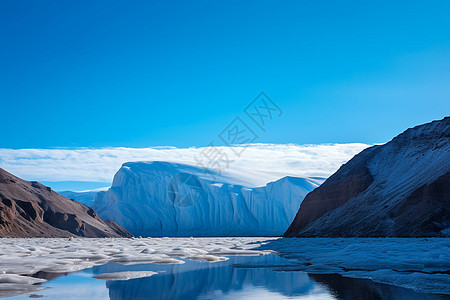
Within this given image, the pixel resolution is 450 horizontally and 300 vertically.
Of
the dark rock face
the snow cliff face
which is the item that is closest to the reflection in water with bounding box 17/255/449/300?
the dark rock face

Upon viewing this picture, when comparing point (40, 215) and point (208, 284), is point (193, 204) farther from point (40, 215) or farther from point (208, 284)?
point (208, 284)

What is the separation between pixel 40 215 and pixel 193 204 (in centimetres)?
2773

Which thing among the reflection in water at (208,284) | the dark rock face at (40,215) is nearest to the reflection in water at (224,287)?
the reflection in water at (208,284)

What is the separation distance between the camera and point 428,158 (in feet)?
98.0

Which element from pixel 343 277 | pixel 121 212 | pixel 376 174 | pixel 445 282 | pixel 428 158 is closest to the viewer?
pixel 445 282

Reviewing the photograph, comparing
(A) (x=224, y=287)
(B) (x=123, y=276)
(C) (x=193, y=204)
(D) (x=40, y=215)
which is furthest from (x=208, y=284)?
(C) (x=193, y=204)

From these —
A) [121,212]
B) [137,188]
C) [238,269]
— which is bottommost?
[238,269]

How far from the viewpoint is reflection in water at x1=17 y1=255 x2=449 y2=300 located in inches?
231

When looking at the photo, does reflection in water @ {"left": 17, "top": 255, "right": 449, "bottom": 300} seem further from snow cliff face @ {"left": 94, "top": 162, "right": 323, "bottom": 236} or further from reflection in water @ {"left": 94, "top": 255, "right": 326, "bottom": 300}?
snow cliff face @ {"left": 94, "top": 162, "right": 323, "bottom": 236}

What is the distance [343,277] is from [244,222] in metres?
61.1

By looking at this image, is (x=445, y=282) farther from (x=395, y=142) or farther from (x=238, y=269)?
(x=395, y=142)

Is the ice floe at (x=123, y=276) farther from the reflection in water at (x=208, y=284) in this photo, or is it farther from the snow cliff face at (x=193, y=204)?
the snow cliff face at (x=193, y=204)

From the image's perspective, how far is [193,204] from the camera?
69.4 metres

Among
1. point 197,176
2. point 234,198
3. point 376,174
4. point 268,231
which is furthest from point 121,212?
point 376,174
